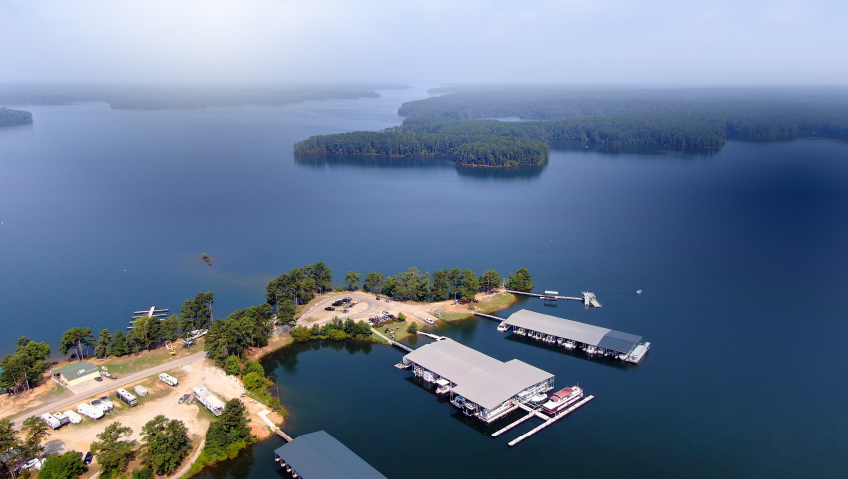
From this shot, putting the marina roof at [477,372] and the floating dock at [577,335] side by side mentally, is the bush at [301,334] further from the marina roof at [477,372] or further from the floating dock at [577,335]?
the floating dock at [577,335]

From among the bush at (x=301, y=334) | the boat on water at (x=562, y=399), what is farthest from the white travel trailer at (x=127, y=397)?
the boat on water at (x=562, y=399)

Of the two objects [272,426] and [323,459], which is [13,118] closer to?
[272,426]

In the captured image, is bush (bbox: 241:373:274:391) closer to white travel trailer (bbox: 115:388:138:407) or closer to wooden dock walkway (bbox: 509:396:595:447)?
white travel trailer (bbox: 115:388:138:407)

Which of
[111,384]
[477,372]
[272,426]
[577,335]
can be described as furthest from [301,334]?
[577,335]

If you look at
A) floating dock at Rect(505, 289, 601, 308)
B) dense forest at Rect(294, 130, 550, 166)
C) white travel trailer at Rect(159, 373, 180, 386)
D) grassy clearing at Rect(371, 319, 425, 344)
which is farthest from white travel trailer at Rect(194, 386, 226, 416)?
dense forest at Rect(294, 130, 550, 166)

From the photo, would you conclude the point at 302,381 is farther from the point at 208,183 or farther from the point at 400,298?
the point at 208,183

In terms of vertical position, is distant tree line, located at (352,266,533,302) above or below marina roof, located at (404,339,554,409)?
above

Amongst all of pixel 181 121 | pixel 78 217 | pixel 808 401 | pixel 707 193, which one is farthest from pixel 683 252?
pixel 181 121
